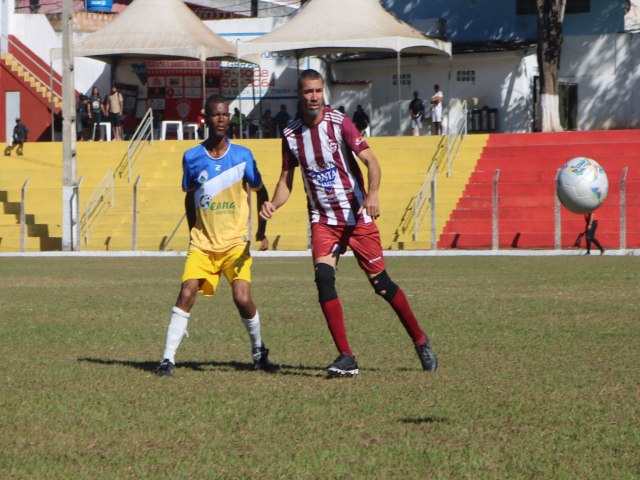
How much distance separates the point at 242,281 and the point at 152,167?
26792mm

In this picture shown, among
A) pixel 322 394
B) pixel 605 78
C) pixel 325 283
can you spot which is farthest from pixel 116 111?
pixel 322 394

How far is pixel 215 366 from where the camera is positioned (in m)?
9.73

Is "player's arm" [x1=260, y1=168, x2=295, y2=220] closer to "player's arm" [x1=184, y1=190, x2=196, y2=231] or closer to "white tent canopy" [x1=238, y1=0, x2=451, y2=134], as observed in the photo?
"player's arm" [x1=184, y1=190, x2=196, y2=231]

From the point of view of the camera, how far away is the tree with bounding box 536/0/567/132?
125 feet

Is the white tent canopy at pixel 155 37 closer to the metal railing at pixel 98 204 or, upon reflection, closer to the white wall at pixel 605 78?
the metal railing at pixel 98 204

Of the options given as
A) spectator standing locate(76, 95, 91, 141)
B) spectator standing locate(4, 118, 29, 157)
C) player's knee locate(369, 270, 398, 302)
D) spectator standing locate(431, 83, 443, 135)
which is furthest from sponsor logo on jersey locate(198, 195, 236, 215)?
spectator standing locate(76, 95, 91, 141)

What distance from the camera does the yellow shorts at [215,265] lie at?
952 cm

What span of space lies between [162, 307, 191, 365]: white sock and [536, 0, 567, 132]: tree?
29.9m

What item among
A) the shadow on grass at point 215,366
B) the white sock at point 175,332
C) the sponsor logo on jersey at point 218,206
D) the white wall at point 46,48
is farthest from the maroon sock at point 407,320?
the white wall at point 46,48

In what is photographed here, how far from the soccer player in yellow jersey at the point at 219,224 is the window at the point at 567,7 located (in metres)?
35.0

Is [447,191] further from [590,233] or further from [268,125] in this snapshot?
[268,125]

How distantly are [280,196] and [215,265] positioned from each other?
76 centimetres

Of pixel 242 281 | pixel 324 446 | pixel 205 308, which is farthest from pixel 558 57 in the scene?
pixel 324 446

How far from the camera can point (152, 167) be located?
35938 millimetres
